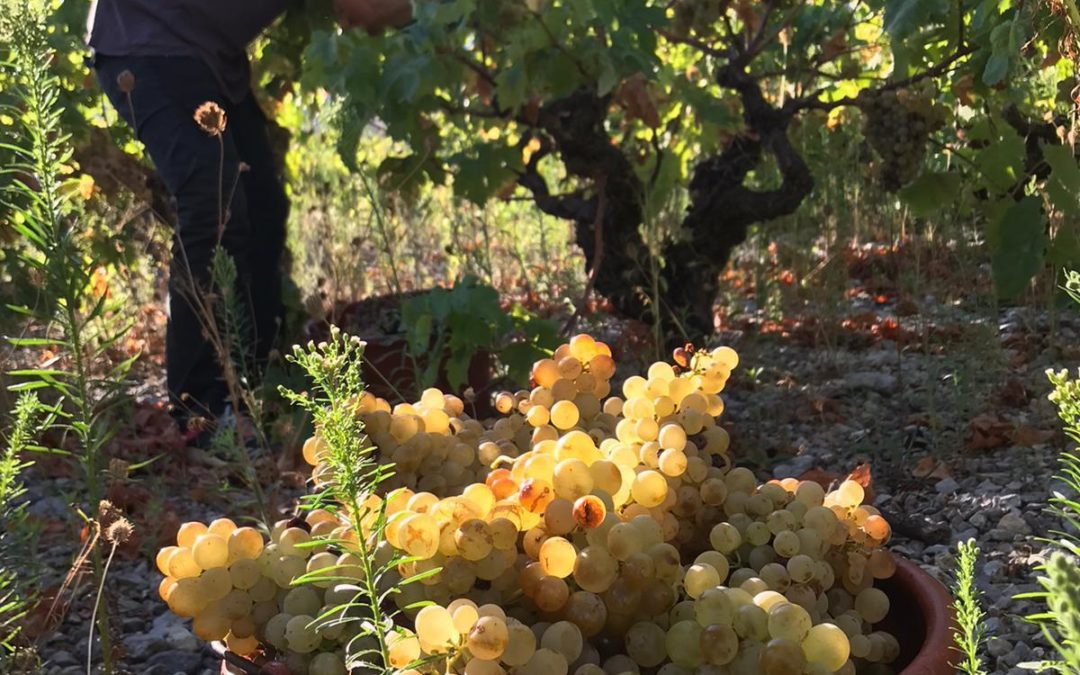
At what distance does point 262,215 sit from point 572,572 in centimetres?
308

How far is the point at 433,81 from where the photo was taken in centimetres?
332

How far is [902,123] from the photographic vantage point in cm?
317

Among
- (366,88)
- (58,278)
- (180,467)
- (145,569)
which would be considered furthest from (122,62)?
Result: (58,278)

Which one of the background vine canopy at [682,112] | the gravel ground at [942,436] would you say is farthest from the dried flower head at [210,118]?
the gravel ground at [942,436]

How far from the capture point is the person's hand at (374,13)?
12.0 feet

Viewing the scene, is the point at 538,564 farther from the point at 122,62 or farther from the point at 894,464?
the point at 122,62

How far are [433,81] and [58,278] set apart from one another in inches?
83.0

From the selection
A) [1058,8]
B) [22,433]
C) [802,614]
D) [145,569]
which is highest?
[1058,8]

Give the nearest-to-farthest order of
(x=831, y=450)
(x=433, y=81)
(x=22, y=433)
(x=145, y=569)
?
(x=22, y=433) < (x=145, y=569) < (x=831, y=450) < (x=433, y=81)

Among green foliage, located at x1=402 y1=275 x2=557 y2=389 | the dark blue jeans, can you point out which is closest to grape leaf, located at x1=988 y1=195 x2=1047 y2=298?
green foliage, located at x1=402 y1=275 x2=557 y2=389

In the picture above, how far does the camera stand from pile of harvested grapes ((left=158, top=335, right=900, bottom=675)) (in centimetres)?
101

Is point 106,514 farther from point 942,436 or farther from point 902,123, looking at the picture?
point 902,123

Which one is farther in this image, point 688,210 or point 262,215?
point 262,215

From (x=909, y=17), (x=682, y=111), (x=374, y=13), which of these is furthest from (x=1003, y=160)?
(x=374, y=13)
